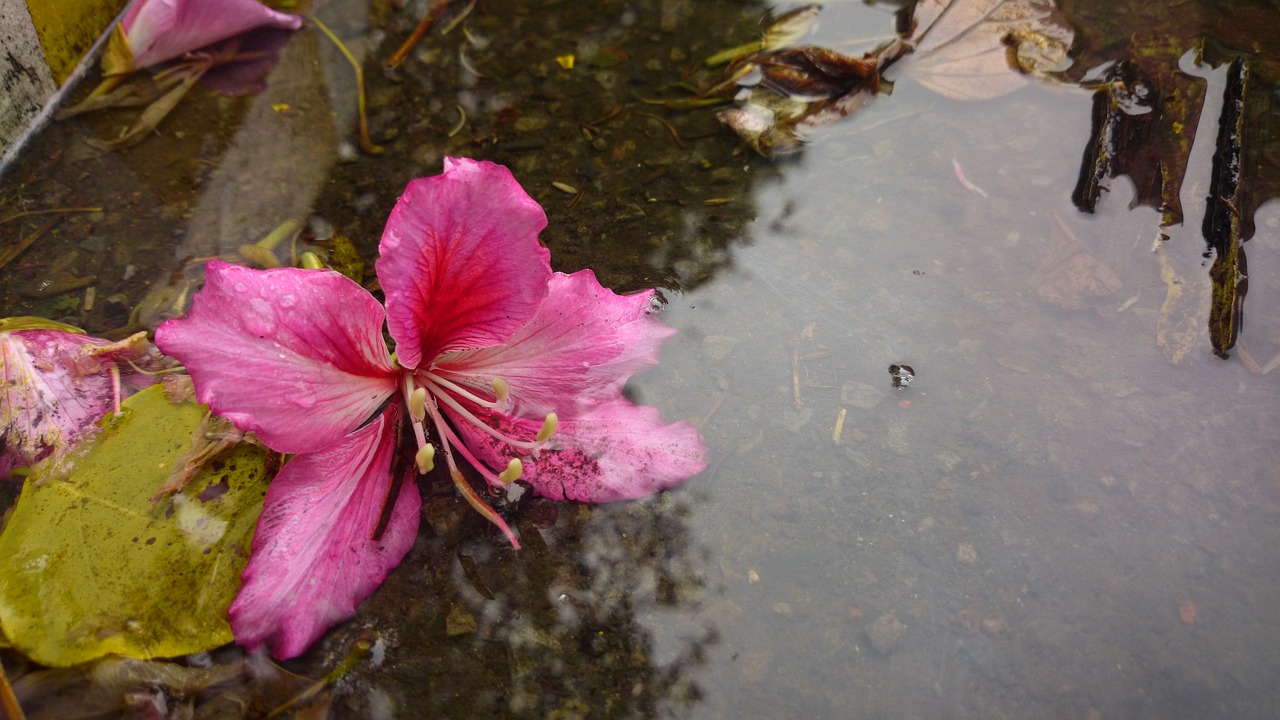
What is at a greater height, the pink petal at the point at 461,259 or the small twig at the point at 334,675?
the pink petal at the point at 461,259

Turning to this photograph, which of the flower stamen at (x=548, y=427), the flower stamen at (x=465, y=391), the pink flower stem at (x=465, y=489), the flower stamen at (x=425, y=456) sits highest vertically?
the flower stamen at (x=548, y=427)

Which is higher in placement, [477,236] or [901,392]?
[477,236]

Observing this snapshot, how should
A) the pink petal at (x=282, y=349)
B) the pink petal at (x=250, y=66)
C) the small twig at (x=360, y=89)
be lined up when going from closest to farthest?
the pink petal at (x=282, y=349) < the small twig at (x=360, y=89) < the pink petal at (x=250, y=66)

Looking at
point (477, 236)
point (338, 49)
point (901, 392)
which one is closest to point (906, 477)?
point (901, 392)

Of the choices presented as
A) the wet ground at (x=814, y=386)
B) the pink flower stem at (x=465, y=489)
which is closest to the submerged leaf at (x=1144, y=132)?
the wet ground at (x=814, y=386)

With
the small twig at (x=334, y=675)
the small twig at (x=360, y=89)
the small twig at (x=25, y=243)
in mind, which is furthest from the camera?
the small twig at (x=360, y=89)

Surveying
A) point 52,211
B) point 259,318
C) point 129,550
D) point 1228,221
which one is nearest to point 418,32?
point 52,211

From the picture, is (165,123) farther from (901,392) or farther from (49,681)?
(901,392)

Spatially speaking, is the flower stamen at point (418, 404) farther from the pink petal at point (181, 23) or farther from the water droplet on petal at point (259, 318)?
the pink petal at point (181, 23)

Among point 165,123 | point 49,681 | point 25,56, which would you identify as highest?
point 25,56
